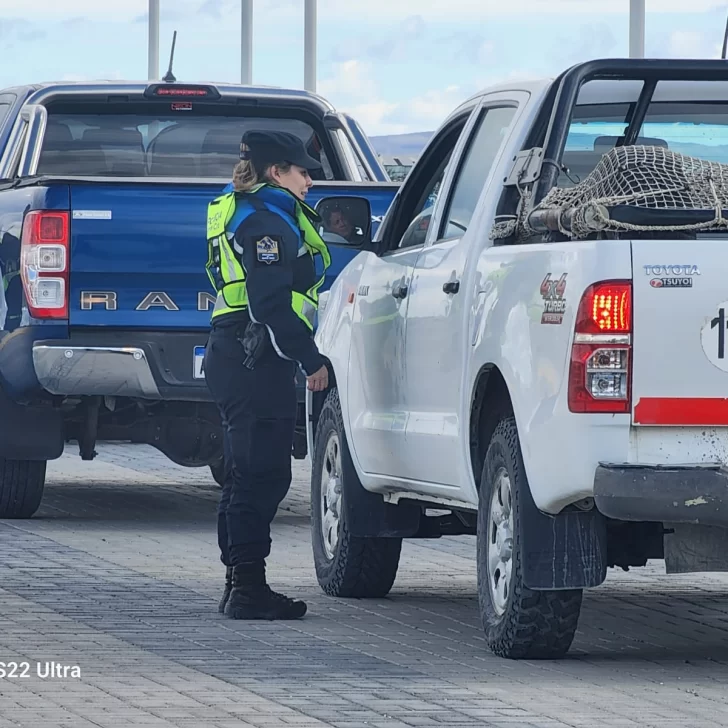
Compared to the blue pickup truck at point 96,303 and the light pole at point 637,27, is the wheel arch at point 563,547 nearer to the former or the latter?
the blue pickup truck at point 96,303

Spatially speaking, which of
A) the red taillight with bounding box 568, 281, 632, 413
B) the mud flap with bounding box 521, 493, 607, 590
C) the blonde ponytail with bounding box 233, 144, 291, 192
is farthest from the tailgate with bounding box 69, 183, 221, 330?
the red taillight with bounding box 568, 281, 632, 413

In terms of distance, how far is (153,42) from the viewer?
44.0 metres

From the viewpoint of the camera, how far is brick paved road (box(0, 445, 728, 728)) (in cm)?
696

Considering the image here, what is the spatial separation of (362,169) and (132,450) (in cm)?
590

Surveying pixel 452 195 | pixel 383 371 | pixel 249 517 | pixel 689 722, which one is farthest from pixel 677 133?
pixel 689 722

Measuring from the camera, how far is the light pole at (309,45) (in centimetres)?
3829

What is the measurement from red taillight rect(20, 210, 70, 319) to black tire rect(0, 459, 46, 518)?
1192 millimetres

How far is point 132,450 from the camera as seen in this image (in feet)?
62.2

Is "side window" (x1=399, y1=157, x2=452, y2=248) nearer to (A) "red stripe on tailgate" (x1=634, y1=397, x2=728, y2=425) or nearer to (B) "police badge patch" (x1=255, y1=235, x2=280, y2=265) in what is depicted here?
(B) "police badge patch" (x1=255, y1=235, x2=280, y2=265)

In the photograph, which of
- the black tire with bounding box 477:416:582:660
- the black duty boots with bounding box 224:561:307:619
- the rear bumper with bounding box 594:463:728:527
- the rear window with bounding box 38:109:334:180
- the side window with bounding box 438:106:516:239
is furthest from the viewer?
the rear window with bounding box 38:109:334:180

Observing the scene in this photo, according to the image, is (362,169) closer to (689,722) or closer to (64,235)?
(64,235)

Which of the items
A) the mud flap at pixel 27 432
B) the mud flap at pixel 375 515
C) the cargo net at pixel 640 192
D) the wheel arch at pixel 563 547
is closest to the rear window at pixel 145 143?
the mud flap at pixel 27 432

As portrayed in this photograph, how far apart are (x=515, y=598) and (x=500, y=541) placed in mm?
317

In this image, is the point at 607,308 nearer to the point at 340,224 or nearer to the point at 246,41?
the point at 340,224
